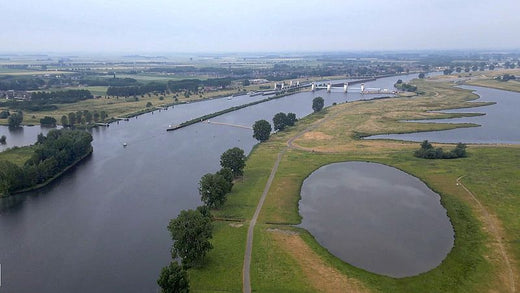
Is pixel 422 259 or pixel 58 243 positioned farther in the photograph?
pixel 58 243

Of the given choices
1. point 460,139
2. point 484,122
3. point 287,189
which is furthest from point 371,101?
point 287,189

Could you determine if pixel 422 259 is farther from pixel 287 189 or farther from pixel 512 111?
pixel 512 111

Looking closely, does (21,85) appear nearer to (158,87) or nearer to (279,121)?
(158,87)

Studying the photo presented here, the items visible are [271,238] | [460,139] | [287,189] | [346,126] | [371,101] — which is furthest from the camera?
[371,101]

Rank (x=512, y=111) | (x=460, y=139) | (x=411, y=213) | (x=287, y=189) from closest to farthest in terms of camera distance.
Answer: (x=411, y=213), (x=287, y=189), (x=460, y=139), (x=512, y=111)

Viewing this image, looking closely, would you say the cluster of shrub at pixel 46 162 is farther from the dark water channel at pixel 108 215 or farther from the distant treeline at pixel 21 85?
the distant treeline at pixel 21 85

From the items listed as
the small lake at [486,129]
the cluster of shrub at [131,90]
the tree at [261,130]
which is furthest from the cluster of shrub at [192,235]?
the cluster of shrub at [131,90]

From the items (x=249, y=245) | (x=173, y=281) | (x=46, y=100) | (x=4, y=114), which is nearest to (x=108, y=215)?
(x=249, y=245)
